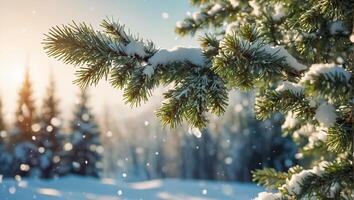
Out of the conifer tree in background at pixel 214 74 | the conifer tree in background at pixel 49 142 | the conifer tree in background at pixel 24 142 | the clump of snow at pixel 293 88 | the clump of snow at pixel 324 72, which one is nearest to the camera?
the clump of snow at pixel 324 72

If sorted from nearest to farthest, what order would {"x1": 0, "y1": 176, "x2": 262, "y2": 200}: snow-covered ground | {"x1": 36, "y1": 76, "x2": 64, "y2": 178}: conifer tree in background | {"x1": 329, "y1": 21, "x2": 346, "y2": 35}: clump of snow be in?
{"x1": 329, "y1": 21, "x2": 346, "y2": 35}: clump of snow, {"x1": 0, "y1": 176, "x2": 262, "y2": 200}: snow-covered ground, {"x1": 36, "y1": 76, "x2": 64, "y2": 178}: conifer tree in background

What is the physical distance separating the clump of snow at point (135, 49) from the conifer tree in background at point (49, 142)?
109ft

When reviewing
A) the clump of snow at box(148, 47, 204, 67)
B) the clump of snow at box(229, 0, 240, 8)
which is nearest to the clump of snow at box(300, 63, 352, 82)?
the clump of snow at box(148, 47, 204, 67)

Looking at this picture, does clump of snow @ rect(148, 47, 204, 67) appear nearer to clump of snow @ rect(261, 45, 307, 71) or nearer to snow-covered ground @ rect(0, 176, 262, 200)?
clump of snow @ rect(261, 45, 307, 71)

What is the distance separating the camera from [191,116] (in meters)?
2.00

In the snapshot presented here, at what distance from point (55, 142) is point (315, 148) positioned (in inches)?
1252

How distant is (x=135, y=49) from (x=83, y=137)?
35632 mm

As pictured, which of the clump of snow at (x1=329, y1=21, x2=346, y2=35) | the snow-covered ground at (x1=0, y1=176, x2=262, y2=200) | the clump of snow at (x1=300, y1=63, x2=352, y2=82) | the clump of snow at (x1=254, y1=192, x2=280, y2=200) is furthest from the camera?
the snow-covered ground at (x1=0, y1=176, x2=262, y2=200)

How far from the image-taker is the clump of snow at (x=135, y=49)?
1868 mm

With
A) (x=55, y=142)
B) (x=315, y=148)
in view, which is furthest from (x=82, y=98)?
(x=315, y=148)

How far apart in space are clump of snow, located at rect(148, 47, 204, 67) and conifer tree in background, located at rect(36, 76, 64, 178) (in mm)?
33265

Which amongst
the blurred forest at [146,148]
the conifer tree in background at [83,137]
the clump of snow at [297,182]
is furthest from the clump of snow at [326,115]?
the conifer tree in background at [83,137]

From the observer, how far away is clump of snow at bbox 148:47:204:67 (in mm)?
1958

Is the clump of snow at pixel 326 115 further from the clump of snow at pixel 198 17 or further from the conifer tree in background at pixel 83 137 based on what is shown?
the conifer tree in background at pixel 83 137
